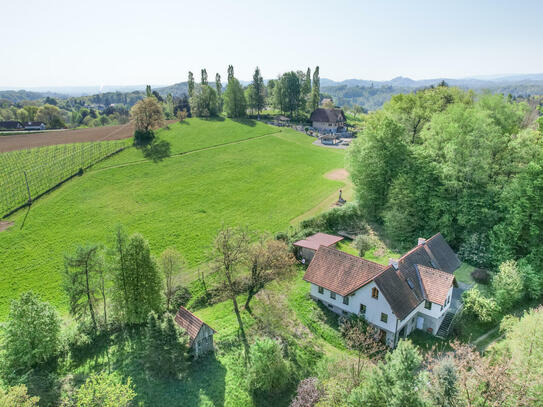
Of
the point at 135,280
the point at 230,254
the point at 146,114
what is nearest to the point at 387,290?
the point at 230,254

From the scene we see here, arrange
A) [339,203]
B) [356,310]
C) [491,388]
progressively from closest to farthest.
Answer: [491,388]
[356,310]
[339,203]

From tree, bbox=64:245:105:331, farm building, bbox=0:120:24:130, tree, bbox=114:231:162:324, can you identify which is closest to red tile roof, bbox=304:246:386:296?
tree, bbox=114:231:162:324

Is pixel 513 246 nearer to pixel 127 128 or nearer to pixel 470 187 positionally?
pixel 470 187

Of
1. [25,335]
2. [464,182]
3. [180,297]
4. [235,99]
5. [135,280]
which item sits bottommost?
[180,297]

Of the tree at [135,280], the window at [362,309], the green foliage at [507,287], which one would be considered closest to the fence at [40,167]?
the tree at [135,280]

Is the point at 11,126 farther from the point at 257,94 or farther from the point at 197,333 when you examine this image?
the point at 197,333

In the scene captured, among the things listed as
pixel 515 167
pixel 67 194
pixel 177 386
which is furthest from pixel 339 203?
pixel 67 194

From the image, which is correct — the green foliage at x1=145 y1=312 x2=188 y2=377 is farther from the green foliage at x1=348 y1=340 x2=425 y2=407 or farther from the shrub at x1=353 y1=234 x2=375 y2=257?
the shrub at x1=353 y1=234 x2=375 y2=257
